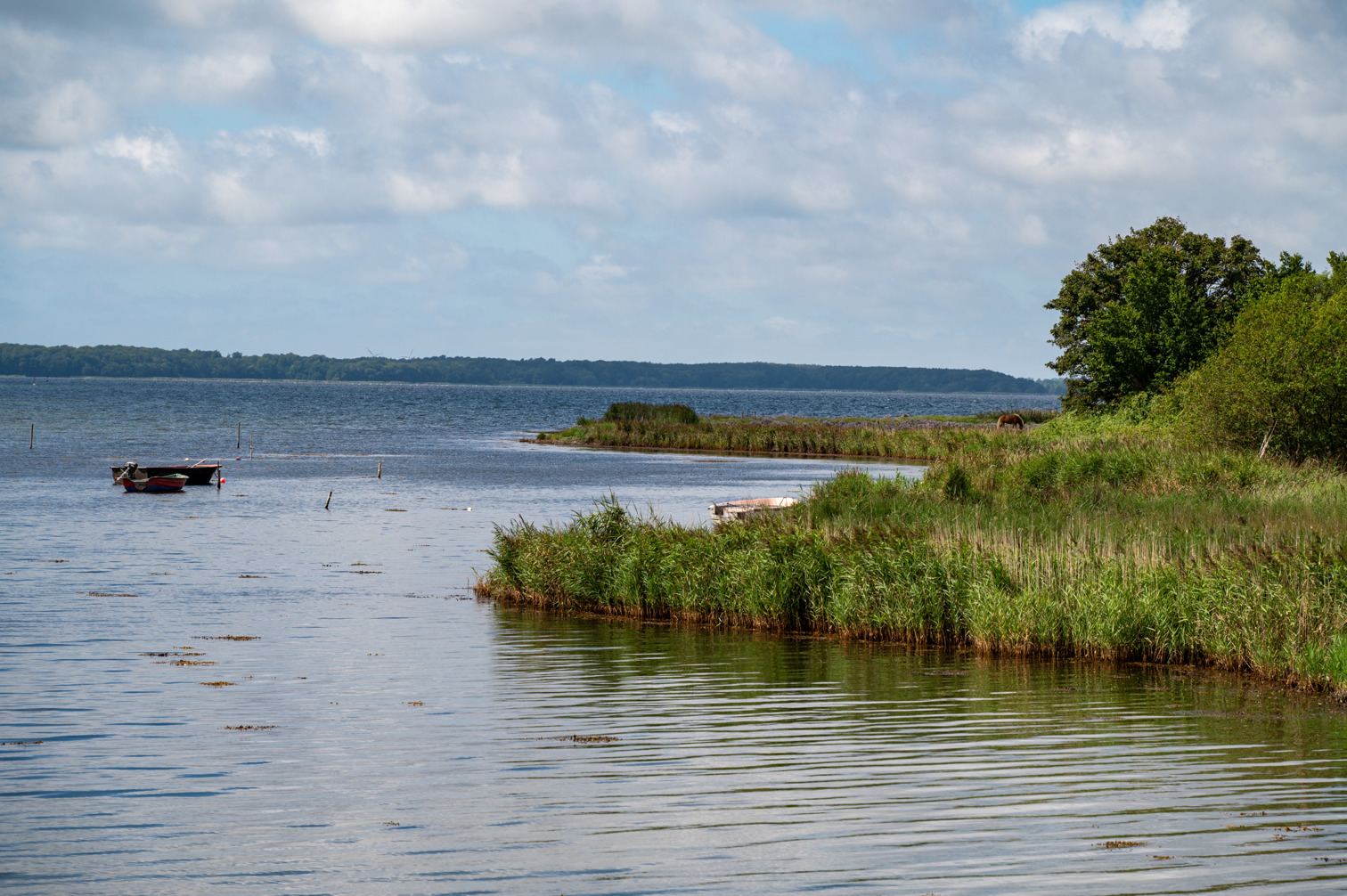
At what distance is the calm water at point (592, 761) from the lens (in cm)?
885

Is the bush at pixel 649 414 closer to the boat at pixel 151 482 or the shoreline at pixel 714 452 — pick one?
the shoreline at pixel 714 452

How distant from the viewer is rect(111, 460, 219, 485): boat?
58141mm

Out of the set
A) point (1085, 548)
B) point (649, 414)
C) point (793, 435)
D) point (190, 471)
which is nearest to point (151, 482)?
point (190, 471)

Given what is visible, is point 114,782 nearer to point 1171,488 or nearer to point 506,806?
point 506,806

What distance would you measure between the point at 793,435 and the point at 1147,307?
102 feet

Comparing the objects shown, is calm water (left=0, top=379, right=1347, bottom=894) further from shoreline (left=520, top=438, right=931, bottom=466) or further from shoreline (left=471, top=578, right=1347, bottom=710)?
shoreline (left=520, top=438, right=931, bottom=466)

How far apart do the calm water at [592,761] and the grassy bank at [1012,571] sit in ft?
2.53

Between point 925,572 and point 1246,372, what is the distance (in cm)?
2809

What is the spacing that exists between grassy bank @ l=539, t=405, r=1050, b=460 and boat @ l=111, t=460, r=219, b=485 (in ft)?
132

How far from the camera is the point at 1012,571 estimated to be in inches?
808

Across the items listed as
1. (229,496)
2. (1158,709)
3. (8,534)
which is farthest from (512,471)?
(1158,709)

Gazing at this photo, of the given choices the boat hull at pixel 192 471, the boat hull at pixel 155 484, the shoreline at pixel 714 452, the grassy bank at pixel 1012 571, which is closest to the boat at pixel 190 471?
the boat hull at pixel 192 471

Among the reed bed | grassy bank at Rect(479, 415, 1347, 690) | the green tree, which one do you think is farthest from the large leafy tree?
grassy bank at Rect(479, 415, 1347, 690)

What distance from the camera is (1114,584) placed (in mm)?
19188
